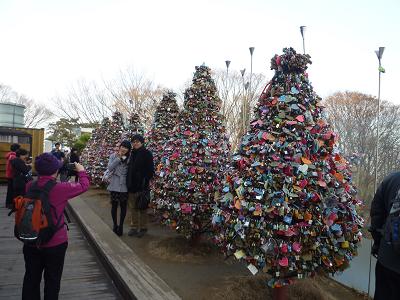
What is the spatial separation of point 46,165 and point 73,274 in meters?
2.59

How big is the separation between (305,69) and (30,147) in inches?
759

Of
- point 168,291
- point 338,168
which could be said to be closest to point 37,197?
point 168,291

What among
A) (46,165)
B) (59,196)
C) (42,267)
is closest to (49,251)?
(42,267)

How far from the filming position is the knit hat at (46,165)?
3441 millimetres

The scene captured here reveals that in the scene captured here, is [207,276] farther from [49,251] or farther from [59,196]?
[59,196]

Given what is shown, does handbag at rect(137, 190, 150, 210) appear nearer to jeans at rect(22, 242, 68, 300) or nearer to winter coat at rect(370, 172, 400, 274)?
jeans at rect(22, 242, 68, 300)

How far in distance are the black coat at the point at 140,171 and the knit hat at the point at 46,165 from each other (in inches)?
129

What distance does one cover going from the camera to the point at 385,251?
2.96 metres

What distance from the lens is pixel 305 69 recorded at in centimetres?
409

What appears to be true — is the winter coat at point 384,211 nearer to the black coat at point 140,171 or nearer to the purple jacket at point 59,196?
the purple jacket at point 59,196

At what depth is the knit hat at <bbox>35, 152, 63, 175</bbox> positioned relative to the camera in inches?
135

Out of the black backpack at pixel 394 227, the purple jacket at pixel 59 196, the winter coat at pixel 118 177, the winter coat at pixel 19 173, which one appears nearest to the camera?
the black backpack at pixel 394 227

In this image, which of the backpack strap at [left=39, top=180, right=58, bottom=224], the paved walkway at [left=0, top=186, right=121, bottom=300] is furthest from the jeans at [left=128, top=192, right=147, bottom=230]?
the backpack strap at [left=39, top=180, right=58, bottom=224]

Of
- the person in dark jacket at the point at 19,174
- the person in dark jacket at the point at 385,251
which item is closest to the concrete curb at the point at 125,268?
the person in dark jacket at the point at 385,251
